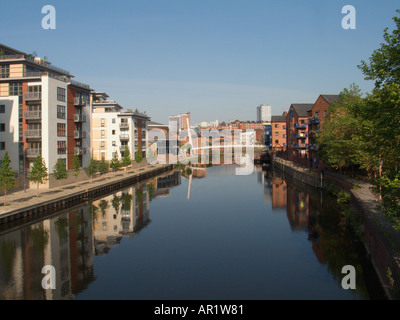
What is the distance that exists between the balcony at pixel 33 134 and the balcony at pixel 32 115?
1.37 meters

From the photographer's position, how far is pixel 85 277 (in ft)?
54.8

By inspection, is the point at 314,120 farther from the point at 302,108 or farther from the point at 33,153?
the point at 33,153

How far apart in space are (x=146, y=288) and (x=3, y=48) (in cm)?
3969

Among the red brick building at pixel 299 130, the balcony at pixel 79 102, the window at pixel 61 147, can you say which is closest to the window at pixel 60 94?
the balcony at pixel 79 102

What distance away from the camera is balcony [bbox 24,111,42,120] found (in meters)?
38.2

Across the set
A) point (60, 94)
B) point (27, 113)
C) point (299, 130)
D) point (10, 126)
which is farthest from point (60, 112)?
point (299, 130)

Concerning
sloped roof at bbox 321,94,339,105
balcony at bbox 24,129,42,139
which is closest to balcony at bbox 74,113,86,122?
balcony at bbox 24,129,42,139

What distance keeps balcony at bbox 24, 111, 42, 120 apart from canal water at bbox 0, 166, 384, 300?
11558 millimetres

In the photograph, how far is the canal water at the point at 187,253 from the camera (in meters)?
15.2

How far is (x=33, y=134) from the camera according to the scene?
38469 mm

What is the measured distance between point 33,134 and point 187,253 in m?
26.4

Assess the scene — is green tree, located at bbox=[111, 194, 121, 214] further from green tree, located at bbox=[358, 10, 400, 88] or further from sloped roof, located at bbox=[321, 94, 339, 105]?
sloped roof, located at bbox=[321, 94, 339, 105]

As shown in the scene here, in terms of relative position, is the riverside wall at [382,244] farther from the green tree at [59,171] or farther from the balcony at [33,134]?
the balcony at [33,134]
